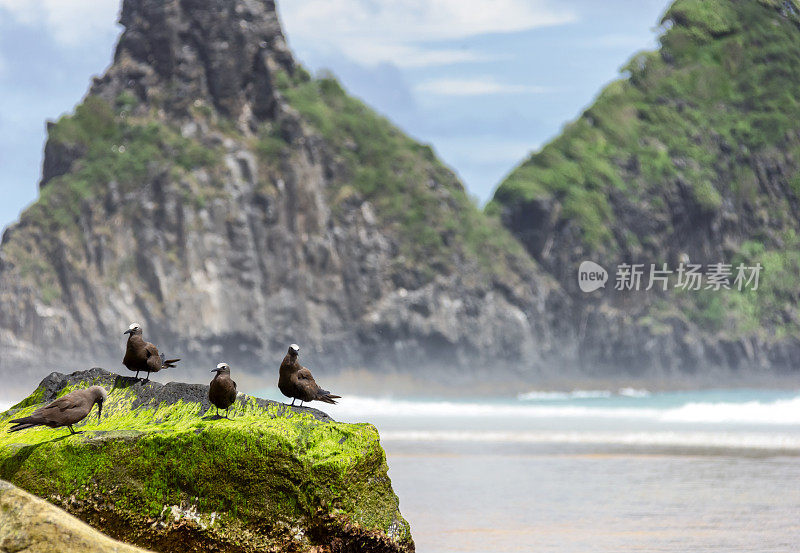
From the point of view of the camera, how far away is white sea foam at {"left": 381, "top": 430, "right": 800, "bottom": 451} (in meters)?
27.6

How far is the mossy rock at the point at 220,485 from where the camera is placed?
28.5 ft

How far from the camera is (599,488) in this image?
17625mm

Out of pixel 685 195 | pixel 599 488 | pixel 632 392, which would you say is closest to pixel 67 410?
pixel 599 488

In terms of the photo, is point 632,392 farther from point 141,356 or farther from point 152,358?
point 141,356

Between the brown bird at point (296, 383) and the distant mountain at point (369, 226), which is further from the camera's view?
the distant mountain at point (369, 226)

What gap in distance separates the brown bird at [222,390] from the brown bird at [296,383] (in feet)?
2.48

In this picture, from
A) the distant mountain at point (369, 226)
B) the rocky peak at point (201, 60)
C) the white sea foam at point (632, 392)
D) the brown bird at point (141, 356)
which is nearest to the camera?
the brown bird at point (141, 356)

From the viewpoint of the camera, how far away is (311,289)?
290 ft

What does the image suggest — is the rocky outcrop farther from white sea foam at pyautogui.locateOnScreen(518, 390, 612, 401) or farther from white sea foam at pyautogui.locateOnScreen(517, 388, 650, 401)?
white sea foam at pyautogui.locateOnScreen(517, 388, 650, 401)

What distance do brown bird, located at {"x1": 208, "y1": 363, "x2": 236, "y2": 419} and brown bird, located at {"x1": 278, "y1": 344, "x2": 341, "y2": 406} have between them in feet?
2.48

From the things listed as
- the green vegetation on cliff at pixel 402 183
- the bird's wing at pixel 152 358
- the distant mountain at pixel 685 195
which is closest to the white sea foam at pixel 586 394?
the distant mountain at pixel 685 195

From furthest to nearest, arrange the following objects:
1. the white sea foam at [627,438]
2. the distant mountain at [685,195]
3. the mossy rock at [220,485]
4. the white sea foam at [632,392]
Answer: the distant mountain at [685,195]
the white sea foam at [632,392]
the white sea foam at [627,438]
the mossy rock at [220,485]

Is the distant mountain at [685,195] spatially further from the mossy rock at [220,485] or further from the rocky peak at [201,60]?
the mossy rock at [220,485]

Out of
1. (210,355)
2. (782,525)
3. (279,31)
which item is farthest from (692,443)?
(279,31)
